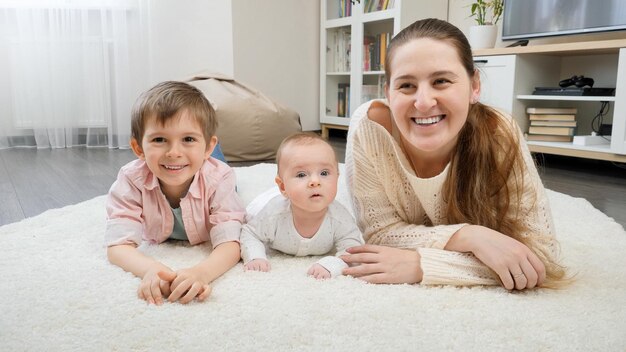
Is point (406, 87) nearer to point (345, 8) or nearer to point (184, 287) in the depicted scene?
point (184, 287)

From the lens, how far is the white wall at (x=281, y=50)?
3.70m

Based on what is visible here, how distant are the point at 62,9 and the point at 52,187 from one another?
161 cm


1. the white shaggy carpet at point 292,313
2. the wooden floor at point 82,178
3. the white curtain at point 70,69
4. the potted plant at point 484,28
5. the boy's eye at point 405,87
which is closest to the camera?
the white shaggy carpet at point 292,313

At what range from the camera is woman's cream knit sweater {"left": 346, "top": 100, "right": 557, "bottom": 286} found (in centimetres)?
101

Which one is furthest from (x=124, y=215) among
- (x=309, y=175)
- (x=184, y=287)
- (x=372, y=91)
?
(x=372, y=91)

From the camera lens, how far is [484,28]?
119 inches

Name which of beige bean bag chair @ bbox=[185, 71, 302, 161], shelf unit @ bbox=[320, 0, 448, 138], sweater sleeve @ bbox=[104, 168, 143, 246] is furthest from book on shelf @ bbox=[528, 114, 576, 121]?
sweater sleeve @ bbox=[104, 168, 143, 246]

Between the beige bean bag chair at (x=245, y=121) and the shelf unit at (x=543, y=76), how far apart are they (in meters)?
1.11

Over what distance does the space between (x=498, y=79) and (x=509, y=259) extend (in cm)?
212

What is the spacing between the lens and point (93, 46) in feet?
10.8

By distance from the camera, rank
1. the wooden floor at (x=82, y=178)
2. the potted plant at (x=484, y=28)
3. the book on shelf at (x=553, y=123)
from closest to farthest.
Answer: the wooden floor at (x=82, y=178)
the book on shelf at (x=553, y=123)
the potted plant at (x=484, y=28)

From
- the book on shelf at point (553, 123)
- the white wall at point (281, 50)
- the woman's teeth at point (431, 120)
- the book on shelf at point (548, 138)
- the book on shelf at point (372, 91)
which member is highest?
the white wall at point (281, 50)

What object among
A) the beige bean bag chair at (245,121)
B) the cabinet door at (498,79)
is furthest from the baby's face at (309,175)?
the cabinet door at (498,79)

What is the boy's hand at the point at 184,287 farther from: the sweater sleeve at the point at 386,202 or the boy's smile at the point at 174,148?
the sweater sleeve at the point at 386,202
